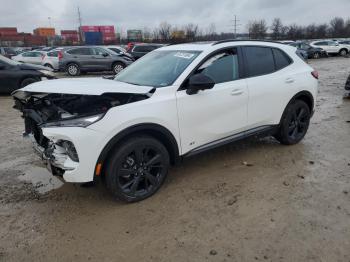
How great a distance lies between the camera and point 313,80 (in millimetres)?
5516

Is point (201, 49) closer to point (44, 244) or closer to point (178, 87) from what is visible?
point (178, 87)

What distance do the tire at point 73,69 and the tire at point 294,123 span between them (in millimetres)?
15153

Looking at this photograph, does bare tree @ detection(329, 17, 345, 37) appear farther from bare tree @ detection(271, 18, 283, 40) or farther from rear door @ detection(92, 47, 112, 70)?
rear door @ detection(92, 47, 112, 70)

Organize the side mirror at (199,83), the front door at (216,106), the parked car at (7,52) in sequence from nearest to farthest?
the side mirror at (199,83) → the front door at (216,106) → the parked car at (7,52)

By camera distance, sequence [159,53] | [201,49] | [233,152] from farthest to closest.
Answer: [233,152] → [159,53] → [201,49]

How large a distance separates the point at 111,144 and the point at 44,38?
8369 centimetres

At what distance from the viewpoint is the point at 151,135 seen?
380 cm

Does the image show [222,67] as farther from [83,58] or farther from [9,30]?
[9,30]

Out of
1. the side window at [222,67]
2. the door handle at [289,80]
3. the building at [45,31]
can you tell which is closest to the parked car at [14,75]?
the side window at [222,67]

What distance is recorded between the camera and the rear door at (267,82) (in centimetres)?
465

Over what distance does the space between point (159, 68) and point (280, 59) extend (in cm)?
201

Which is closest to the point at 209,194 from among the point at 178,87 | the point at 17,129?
the point at 178,87

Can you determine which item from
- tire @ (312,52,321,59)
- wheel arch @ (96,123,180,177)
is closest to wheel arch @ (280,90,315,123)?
wheel arch @ (96,123,180,177)

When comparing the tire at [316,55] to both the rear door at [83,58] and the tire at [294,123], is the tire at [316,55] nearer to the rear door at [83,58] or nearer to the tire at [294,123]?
the rear door at [83,58]
